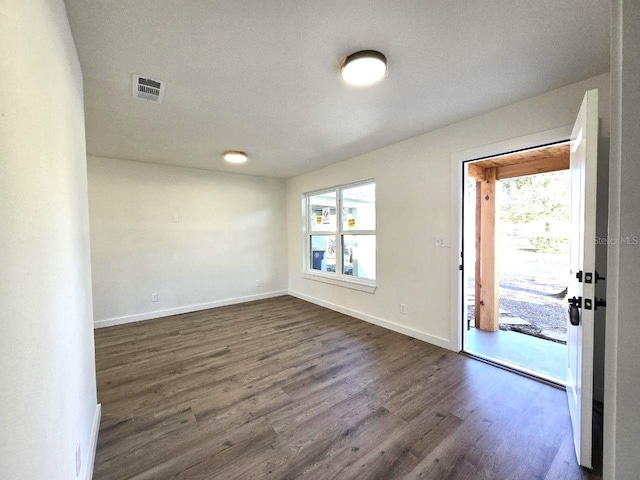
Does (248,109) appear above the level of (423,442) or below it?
above

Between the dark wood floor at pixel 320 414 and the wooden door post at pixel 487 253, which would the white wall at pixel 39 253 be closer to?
the dark wood floor at pixel 320 414

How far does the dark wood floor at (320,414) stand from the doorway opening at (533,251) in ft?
2.14

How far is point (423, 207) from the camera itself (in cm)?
314

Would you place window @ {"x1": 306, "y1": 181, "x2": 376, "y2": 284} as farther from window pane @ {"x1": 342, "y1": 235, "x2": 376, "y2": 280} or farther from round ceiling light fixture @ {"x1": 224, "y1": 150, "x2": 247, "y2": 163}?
round ceiling light fixture @ {"x1": 224, "y1": 150, "x2": 247, "y2": 163}

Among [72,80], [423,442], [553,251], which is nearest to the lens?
[72,80]

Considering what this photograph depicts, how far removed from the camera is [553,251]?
19.3 ft

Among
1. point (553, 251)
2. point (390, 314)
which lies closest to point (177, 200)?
point (390, 314)

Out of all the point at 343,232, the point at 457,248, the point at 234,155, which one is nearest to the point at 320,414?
the point at 457,248

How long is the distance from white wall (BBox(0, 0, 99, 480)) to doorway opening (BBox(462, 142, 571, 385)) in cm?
299

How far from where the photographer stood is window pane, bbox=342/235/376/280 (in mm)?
3969

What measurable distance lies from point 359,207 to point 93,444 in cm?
375

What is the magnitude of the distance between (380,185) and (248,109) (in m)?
1.99

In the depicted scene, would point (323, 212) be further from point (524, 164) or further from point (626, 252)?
point (626, 252)

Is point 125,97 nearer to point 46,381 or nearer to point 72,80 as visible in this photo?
point 72,80
